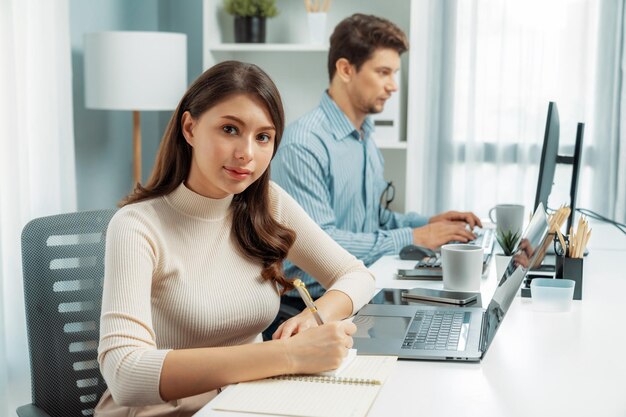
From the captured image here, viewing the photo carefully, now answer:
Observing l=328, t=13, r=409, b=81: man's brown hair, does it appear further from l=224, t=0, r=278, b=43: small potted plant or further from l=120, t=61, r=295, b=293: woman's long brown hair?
l=120, t=61, r=295, b=293: woman's long brown hair

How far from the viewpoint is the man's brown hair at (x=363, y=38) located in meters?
2.70

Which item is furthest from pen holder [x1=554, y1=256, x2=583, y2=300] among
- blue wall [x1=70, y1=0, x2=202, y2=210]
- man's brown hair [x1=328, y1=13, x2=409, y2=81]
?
blue wall [x1=70, y1=0, x2=202, y2=210]

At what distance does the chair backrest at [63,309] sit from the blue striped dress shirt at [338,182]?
30.1 inches

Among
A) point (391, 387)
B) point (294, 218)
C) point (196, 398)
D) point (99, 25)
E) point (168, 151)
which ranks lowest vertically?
point (196, 398)

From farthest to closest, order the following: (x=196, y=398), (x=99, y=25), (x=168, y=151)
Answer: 1. (x=99, y=25)
2. (x=168, y=151)
3. (x=196, y=398)

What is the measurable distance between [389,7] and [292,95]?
581 mm

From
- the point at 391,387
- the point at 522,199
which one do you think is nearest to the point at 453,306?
the point at 391,387

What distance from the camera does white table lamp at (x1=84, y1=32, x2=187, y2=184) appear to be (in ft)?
10.3

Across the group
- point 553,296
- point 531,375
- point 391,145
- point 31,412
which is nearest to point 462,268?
point 553,296

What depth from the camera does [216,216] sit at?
1.57 meters

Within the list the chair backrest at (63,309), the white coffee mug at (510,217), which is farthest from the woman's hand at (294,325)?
the white coffee mug at (510,217)

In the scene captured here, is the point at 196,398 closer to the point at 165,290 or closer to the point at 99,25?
the point at 165,290

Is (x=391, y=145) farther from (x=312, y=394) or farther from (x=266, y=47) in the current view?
(x=312, y=394)

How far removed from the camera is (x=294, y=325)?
4.68 ft
